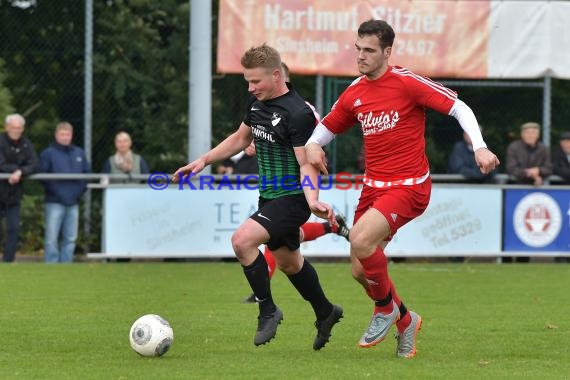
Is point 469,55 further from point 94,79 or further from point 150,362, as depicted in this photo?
point 150,362

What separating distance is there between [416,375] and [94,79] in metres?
12.4

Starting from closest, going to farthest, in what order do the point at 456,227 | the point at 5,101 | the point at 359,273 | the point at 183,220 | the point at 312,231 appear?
the point at 359,273 → the point at 312,231 → the point at 183,220 → the point at 456,227 → the point at 5,101

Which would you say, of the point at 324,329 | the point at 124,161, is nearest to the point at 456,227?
the point at 124,161

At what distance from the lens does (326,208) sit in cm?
758

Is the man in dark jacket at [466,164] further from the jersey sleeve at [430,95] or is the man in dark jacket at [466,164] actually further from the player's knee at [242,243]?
the player's knee at [242,243]

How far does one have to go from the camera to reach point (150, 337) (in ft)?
25.4

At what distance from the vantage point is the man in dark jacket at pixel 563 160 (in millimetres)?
17812

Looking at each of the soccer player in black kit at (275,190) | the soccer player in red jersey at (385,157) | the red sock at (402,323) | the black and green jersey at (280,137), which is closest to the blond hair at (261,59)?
the soccer player in black kit at (275,190)

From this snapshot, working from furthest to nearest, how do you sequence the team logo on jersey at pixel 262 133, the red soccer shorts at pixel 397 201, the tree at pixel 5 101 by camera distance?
the tree at pixel 5 101 → the team logo on jersey at pixel 262 133 → the red soccer shorts at pixel 397 201

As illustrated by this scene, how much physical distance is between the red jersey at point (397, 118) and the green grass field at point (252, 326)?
123 cm

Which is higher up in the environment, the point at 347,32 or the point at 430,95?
the point at 347,32

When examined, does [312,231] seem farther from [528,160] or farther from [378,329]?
[528,160]

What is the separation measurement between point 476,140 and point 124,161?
10214 mm

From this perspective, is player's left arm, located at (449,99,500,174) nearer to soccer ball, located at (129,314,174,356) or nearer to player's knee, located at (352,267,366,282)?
player's knee, located at (352,267,366,282)
